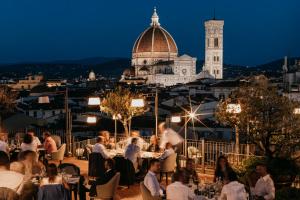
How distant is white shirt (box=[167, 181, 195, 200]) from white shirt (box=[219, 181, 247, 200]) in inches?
16.1

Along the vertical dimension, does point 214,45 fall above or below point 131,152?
above

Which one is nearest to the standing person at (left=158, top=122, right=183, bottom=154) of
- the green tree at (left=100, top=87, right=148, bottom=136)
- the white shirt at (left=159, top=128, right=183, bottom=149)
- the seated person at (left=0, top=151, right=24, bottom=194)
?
the white shirt at (left=159, top=128, right=183, bottom=149)

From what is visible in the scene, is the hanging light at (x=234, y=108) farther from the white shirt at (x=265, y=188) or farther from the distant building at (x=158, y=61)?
the distant building at (x=158, y=61)

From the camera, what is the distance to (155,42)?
440 ft

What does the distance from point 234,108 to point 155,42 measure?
124 meters

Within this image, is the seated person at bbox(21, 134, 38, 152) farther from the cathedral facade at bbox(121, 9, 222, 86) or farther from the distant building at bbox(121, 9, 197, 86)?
the distant building at bbox(121, 9, 197, 86)

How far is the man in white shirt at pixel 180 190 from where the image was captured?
6.96 m

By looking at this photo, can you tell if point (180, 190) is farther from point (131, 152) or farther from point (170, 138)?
point (170, 138)

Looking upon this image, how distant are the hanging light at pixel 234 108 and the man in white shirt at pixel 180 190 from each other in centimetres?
392

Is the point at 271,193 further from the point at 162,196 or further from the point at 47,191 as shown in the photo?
the point at 47,191

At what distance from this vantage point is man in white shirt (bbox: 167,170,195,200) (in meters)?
6.96

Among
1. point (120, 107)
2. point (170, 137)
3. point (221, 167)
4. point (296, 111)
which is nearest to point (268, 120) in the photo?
point (296, 111)

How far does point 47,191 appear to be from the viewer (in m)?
7.22

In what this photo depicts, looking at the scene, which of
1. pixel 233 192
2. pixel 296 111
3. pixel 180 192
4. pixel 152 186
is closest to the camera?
pixel 233 192
